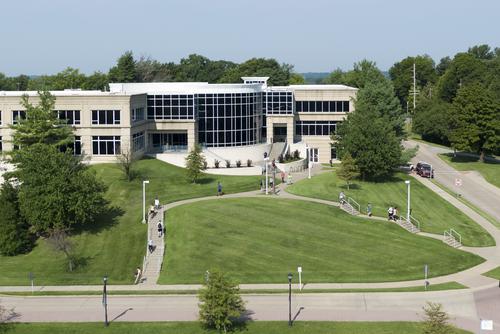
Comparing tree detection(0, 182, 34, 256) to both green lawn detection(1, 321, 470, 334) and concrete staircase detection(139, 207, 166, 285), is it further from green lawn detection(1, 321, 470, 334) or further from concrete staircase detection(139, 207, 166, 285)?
green lawn detection(1, 321, 470, 334)

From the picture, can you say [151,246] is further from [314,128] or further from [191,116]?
[314,128]

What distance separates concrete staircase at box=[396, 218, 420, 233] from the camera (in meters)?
56.9

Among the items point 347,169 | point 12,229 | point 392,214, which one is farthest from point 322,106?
point 12,229

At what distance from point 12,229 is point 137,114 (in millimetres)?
26302

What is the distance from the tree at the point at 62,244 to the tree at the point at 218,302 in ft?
53.8

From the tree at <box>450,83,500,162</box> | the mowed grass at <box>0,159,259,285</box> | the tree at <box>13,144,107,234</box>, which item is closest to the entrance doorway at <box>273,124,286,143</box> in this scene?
the mowed grass at <box>0,159,259,285</box>

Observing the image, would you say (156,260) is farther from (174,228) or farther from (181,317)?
(181,317)

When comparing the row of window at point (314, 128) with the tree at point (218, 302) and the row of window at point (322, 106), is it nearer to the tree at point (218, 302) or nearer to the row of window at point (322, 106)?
the row of window at point (322, 106)

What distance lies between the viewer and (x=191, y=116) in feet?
260

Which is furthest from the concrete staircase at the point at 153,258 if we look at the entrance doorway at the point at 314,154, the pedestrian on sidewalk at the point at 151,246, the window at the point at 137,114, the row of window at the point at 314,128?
the row of window at the point at 314,128

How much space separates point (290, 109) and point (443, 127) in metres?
33.3

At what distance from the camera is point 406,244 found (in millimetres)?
52000

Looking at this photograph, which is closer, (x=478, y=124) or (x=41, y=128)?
(x=41, y=128)

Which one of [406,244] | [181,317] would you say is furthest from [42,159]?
[406,244]
